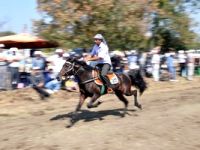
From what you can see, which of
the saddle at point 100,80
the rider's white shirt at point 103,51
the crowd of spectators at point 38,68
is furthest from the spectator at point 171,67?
the rider's white shirt at point 103,51

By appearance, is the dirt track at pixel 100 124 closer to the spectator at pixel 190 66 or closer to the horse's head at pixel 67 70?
the horse's head at pixel 67 70

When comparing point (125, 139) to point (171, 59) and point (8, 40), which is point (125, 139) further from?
point (8, 40)

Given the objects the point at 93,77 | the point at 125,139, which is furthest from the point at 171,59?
the point at 125,139

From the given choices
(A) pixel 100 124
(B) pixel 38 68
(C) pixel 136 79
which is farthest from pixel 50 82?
(A) pixel 100 124

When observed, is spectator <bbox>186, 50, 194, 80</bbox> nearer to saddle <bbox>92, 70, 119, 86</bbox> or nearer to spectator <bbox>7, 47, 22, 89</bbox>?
spectator <bbox>7, 47, 22, 89</bbox>

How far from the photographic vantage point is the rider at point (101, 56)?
40.5 feet

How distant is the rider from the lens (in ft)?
40.5

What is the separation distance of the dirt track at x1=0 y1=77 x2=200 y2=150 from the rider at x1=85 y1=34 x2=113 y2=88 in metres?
1.17

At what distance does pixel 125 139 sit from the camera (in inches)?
387

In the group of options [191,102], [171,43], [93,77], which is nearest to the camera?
[93,77]

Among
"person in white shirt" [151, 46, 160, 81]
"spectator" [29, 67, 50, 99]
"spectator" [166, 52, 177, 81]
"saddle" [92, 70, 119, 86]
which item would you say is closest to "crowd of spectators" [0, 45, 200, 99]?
"spectator" [29, 67, 50, 99]

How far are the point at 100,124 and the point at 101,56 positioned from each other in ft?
6.00

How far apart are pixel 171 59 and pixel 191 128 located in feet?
43.8

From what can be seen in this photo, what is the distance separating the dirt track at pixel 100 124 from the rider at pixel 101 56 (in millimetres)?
1169
